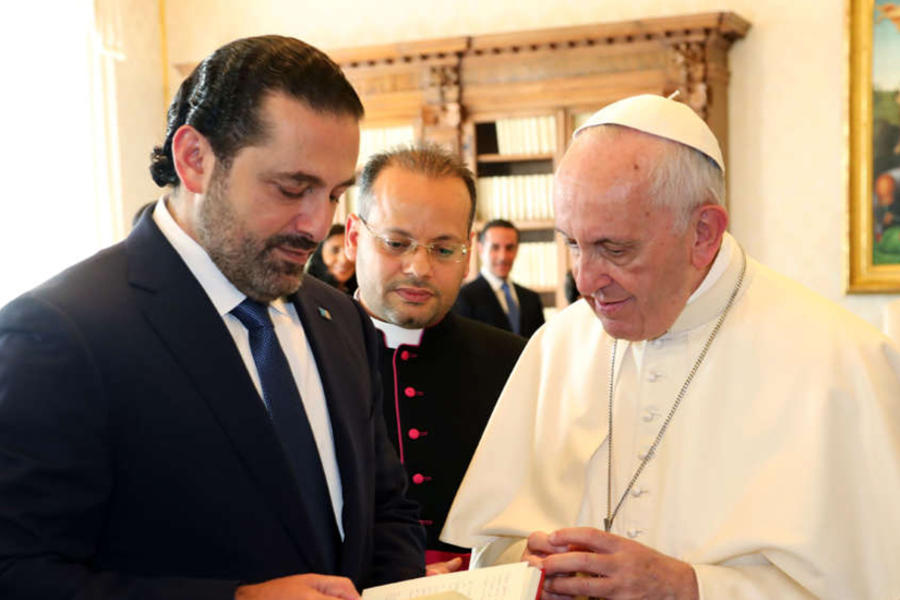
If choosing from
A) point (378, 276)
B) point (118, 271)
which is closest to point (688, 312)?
point (378, 276)

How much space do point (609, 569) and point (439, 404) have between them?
976 mm

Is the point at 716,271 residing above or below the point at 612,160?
below

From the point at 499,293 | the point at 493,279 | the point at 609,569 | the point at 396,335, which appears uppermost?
the point at 396,335

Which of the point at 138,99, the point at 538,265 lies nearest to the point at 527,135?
the point at 538,265

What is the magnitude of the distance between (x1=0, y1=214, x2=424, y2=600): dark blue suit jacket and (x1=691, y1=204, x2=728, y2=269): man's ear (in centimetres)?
93

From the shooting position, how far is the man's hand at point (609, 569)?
6.33ft

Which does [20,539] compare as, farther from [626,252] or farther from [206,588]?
[626,252]

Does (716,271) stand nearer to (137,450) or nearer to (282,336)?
(282,336)

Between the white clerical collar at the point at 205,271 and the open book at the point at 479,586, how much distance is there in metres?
0.59

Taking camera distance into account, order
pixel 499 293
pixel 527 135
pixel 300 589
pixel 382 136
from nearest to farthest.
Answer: pixel 300 589, pixel 499 293, pixel 527 135, pixel 382 136

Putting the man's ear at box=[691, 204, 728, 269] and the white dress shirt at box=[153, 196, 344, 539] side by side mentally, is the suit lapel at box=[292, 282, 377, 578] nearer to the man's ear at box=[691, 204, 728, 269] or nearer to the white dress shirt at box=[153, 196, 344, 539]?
the white dress shirt at box=[153, 196, 344, 539]

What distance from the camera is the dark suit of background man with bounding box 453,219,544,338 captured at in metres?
7.40

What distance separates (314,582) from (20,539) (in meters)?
0.45

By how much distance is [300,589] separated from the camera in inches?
63.0
